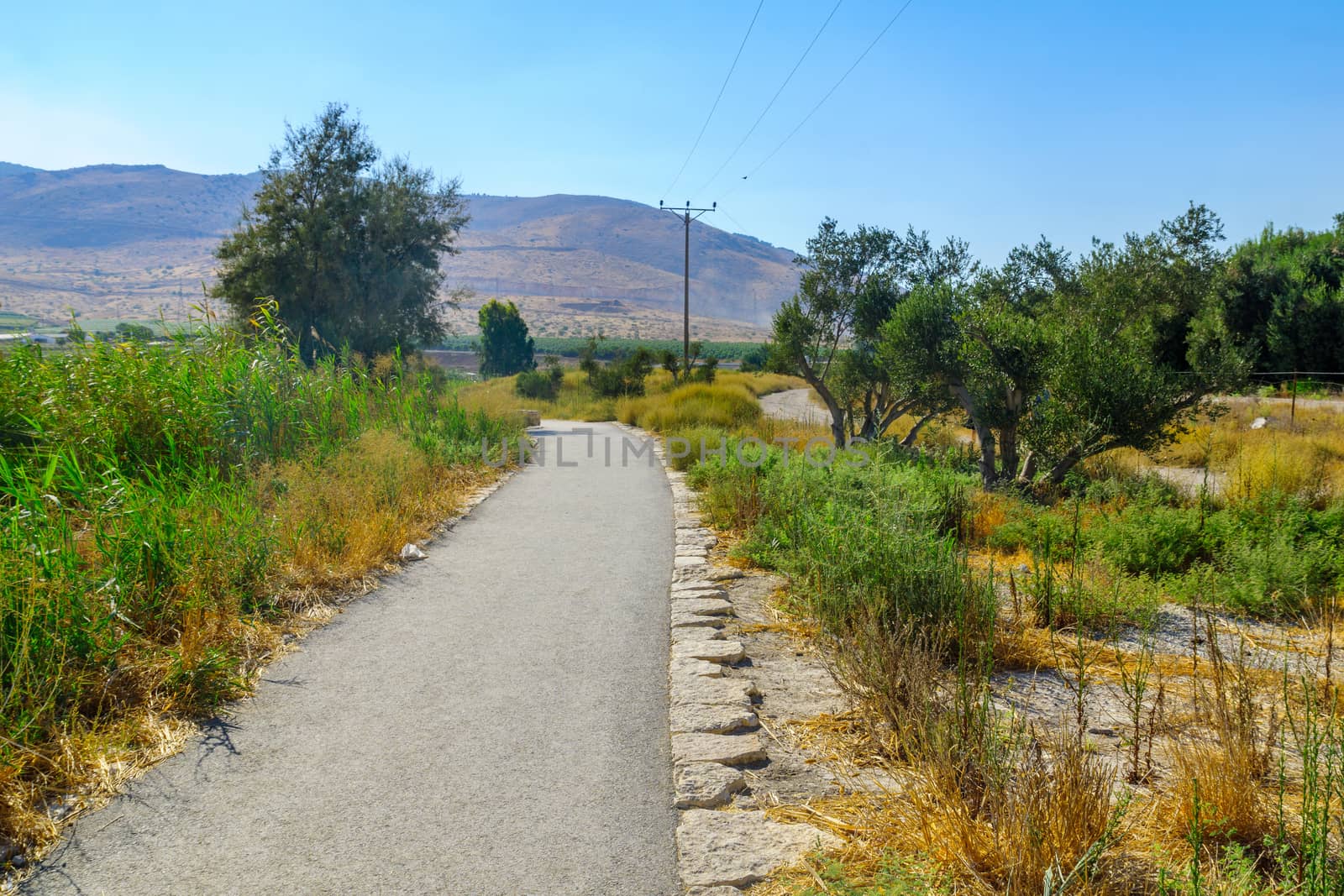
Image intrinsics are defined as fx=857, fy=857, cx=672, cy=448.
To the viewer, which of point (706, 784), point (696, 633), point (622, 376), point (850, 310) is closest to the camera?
point (706, 784)

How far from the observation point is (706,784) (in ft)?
11.6

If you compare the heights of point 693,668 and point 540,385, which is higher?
point 540,385

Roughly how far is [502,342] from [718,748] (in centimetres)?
5476

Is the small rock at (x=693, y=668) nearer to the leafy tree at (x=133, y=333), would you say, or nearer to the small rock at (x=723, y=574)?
the small rock at (x=723, y=574)

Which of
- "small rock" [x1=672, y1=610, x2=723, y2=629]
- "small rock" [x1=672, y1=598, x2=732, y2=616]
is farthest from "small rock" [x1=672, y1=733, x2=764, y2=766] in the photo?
"small rock" [x1=672, y1=598, x2=732, y2=616]

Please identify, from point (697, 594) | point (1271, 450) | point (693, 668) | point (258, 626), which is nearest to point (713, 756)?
point (693, 668)

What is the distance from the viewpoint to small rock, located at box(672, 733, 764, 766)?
3.79m

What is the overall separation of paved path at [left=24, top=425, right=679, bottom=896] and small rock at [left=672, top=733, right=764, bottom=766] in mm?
96

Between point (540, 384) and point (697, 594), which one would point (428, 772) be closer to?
point (697, 594)

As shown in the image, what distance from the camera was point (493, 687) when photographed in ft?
15.0

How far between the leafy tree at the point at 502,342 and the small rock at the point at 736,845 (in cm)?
5416

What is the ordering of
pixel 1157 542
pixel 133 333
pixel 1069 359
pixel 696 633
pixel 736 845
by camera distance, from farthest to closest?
pixel 1069 359
pixel 133 333
pixel 1157 542
pixel 696 633
pixel 736 845

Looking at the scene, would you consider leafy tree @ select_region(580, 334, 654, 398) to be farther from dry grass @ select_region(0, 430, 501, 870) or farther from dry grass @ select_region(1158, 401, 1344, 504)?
dry grass @ select_region(0, 430, 501, 870)

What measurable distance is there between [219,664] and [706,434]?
1144cm
